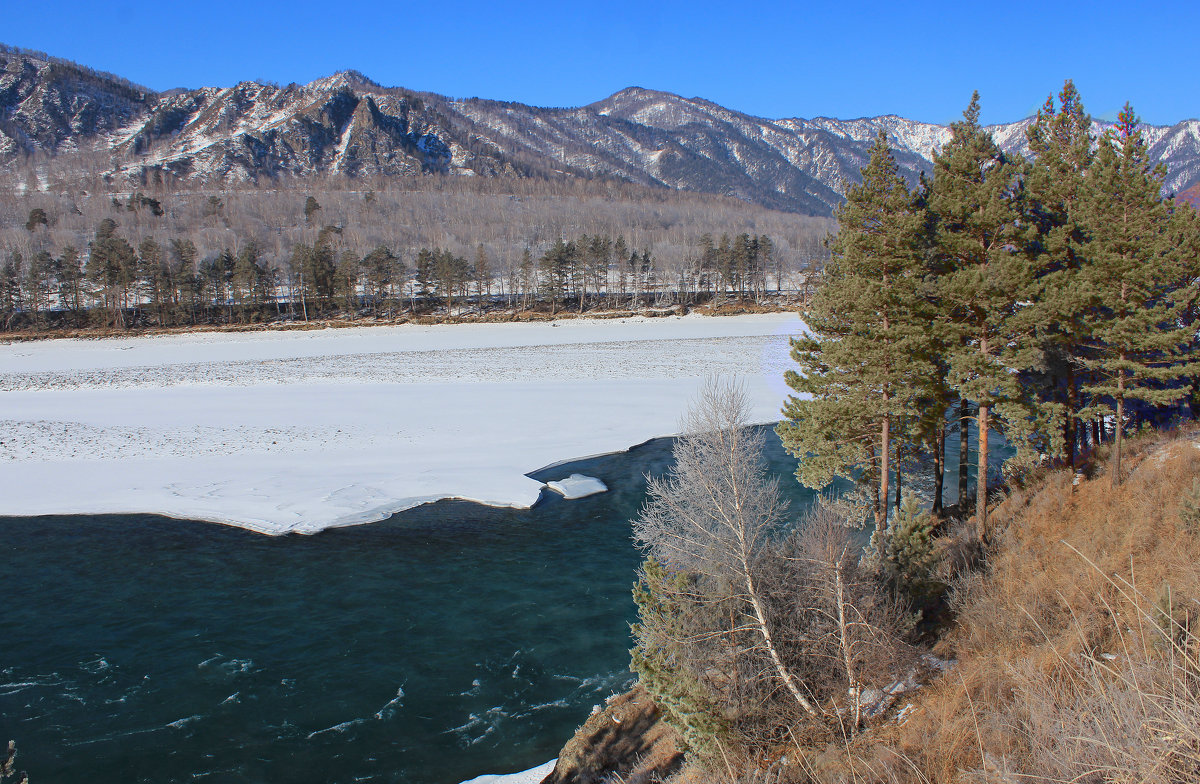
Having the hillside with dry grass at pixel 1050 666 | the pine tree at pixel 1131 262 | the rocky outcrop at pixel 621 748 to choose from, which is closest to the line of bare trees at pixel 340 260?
the pine tree at pixel 1131 262

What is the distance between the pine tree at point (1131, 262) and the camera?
16.4m

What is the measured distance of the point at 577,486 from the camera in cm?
2488

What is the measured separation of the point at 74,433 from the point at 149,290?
65461mm

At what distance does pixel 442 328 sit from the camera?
75.2 metres

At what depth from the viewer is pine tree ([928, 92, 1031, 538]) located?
1562 cm

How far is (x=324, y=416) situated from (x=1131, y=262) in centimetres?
3292

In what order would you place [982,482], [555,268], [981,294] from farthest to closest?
[555,268], [982,482], [981,294]

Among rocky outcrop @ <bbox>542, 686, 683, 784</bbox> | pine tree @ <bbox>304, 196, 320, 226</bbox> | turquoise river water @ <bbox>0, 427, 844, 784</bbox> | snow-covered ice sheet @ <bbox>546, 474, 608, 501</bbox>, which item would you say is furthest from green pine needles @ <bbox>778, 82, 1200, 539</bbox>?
pine tree @ <bbox>304, 196, 320, 226</bbox>

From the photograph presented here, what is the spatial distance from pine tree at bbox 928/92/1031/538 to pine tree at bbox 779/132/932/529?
80cm

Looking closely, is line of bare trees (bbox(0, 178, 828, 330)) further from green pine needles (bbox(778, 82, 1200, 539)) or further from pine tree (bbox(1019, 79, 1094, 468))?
green pine needles (bbox(778, 82, 1200, 539))

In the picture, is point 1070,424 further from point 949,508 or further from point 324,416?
point 324,416

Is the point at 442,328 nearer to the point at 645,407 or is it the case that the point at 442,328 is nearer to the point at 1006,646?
the point at 645,407

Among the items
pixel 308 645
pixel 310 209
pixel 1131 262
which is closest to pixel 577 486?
pixel 308 645

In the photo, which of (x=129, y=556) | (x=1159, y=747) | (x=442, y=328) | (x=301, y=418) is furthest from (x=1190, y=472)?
(x=442, y=328)
